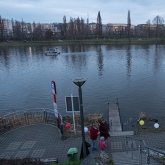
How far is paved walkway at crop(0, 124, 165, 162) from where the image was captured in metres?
9.62

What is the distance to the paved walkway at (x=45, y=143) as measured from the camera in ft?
31.6

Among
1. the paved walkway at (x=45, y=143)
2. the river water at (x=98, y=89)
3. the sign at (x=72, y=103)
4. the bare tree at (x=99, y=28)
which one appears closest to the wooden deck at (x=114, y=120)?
the river water at (x=98, y=89)

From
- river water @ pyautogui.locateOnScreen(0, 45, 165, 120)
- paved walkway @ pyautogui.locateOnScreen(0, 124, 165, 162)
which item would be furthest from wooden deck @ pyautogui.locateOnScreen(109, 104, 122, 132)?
paved walkway @ pyautogui.locateOnScreen(0, 124, 165, 162)

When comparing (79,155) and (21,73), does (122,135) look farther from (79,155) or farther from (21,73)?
(21,73)

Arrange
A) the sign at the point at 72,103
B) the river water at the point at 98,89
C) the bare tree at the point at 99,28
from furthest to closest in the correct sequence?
1. the bare tree at the point at 99,28
2. the river water at the point at 98,89
3. the sign at the point at 72,103

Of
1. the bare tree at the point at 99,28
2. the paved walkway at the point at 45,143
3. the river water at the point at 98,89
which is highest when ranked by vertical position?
the bare tree at the point at 99,28

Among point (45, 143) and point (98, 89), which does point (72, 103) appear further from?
point (98, 89)

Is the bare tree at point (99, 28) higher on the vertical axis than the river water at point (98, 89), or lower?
higher

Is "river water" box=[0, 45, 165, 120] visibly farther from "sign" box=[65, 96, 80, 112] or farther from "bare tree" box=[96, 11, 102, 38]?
"bare tree" box=[96, 11, 102, 38]

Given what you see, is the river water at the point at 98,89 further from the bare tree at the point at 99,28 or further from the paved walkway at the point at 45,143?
the bare tree at the point at 99,28

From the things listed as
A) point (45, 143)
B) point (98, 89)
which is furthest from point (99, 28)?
point (45, 143)

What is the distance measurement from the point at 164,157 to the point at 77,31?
350 ft

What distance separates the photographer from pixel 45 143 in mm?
10625

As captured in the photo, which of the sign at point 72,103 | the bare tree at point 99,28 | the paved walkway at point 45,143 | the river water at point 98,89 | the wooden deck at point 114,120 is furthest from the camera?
the bare tree at point 99,28
